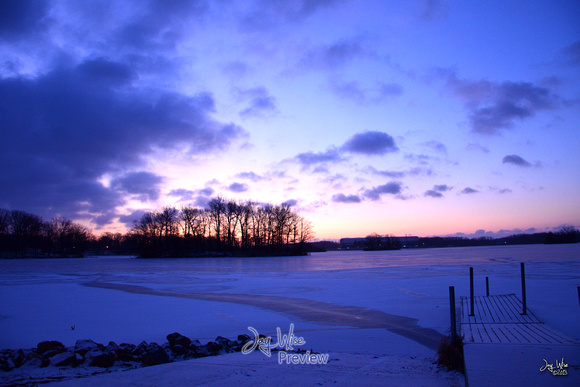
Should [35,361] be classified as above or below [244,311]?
above

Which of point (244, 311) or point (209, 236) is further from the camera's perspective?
point (209, 236)

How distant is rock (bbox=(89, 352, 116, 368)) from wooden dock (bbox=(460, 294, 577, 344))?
196 inches

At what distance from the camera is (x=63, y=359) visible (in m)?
5.38

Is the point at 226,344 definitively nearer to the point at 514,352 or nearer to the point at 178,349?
the point at 178,349

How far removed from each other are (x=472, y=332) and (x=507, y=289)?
28.7ft

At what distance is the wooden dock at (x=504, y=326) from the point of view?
219 inches

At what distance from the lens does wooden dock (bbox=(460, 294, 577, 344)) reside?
556 centimetres

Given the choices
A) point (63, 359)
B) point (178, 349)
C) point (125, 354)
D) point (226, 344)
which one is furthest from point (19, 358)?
point (226, 344)

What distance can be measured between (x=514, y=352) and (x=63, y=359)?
5844 mm

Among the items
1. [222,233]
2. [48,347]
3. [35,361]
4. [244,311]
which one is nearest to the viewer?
[35,361]

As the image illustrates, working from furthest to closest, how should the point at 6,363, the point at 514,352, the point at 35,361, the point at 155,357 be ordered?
the point at 155,357 < the point at 35,361 < the point at 6,363 < the point at 514,352

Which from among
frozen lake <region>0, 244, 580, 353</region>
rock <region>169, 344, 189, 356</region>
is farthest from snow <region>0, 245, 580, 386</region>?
rock <region>169, 344, 189, 356</region>

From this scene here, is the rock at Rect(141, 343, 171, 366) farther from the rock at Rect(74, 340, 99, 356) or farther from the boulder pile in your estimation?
the rock at Rect(74, 340, 99, 356)

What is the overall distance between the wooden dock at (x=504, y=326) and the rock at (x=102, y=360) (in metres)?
4.97
